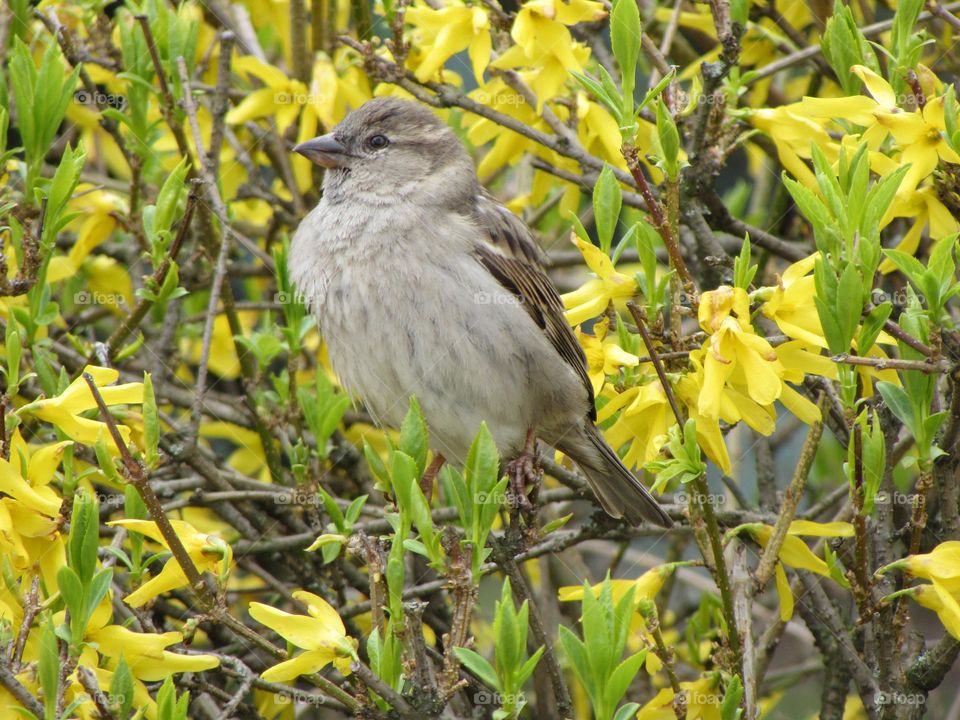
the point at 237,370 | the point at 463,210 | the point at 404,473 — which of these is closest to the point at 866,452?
the point at 404,473

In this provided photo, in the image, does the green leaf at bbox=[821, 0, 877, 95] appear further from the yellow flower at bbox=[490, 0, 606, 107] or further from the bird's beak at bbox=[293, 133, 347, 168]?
the bird's beak at bbox=[293, 133, 347, 168]

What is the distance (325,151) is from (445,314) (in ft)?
2.56

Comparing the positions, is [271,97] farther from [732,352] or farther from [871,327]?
[871,327]

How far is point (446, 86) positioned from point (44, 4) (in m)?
1.17

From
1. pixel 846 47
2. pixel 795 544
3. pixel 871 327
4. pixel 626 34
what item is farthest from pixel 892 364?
pixel 846 47

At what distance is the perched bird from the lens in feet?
10.4

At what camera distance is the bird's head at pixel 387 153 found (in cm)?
358

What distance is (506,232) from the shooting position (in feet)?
11.5

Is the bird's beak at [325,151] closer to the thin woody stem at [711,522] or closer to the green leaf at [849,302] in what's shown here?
the thin woody stem at [711,522]

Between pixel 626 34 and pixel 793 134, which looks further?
pixel 793 134

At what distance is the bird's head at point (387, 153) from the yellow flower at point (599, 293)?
112cm

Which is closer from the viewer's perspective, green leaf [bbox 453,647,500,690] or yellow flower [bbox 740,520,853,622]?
green leaf [bbox 453,647,500,690]

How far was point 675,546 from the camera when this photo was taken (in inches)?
158

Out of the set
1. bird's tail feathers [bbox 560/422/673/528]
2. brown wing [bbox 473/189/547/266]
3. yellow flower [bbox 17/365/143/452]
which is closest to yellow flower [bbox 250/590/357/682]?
yellow flower [bbox 17/365/143/452]
